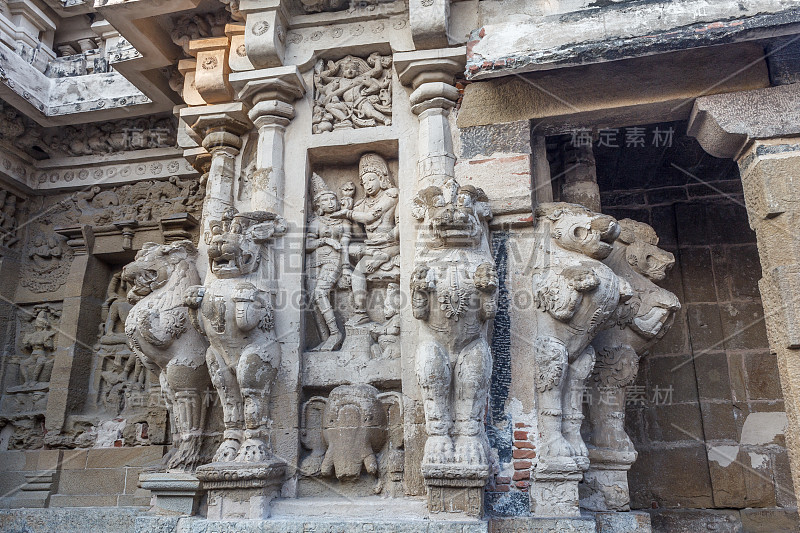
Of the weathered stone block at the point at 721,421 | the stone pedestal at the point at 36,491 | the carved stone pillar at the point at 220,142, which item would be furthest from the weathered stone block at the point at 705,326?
the stone pedestal at the point at 36,491

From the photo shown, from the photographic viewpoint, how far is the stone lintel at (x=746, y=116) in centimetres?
402

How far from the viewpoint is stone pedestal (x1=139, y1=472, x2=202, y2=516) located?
167 inches

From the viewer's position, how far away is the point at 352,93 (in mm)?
4953

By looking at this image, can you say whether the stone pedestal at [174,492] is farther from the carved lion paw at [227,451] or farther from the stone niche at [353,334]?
the stone niche at [353,334]

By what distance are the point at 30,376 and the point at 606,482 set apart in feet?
17.5

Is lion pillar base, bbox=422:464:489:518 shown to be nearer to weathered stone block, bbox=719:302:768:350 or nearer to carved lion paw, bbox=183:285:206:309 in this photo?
carved lion paw, bbox=183:285:206:309

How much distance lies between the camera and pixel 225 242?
430 centimetres

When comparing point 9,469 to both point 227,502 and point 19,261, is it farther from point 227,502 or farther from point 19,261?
point 227,502

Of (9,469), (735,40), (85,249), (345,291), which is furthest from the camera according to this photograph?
(85,249)

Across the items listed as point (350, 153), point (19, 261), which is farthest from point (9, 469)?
point (350, 153)

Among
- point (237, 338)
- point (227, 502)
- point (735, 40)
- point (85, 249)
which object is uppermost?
point (735, 40)

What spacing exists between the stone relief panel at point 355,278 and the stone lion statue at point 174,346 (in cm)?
84

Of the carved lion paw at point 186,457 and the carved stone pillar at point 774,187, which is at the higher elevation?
the carved stone pillar at point 774,187

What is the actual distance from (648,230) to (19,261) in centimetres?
602
